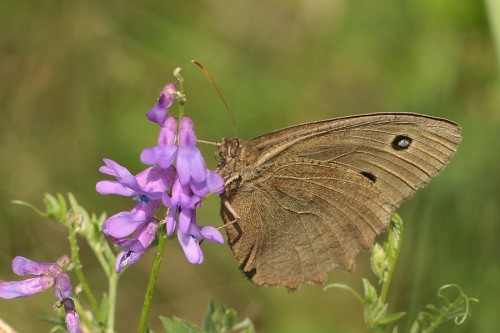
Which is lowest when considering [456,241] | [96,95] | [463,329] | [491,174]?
[463,329]

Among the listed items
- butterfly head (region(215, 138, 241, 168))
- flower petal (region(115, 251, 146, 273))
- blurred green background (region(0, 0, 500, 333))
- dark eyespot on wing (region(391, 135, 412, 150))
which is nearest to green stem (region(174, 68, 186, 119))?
flower petal (region(115, 251, 146, 273))

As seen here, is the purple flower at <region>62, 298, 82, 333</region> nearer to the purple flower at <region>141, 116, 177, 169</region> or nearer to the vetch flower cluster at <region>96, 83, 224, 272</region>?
the vetch flower cluster at <region>96, 83, 224, 272</region>

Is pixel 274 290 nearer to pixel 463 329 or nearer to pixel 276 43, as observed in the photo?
pixel 463 329

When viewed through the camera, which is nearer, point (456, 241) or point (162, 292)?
point (456, 241)

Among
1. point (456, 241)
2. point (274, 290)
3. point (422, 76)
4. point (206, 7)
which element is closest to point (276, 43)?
point (206, 7)

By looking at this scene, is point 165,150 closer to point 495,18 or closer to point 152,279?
point 152,279

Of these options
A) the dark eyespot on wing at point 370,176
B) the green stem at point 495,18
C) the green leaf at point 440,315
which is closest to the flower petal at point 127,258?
the green leaf at point 440,315
